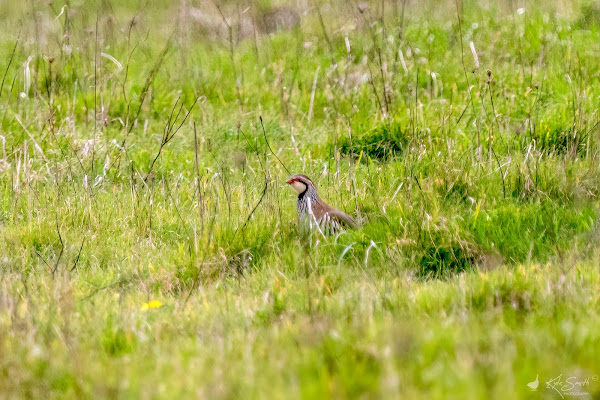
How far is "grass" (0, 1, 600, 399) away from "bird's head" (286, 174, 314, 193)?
181 mm

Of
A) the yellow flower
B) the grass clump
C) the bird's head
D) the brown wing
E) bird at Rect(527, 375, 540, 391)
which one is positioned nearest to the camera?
bird at Rect(527, 375, 540, 391)

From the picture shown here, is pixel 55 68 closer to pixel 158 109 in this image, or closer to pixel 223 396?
pixel 158 109

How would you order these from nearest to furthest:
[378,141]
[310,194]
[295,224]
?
[295,224] → [310,194] → [378,141]

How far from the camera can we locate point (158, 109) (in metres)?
7.80

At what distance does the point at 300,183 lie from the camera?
5309mm

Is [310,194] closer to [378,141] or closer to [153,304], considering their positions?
[378,141]

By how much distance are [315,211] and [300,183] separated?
1.21 feet

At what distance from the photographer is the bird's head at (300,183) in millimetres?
5293

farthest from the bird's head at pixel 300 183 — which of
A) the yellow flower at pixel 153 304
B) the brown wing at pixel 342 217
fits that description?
the yellow flower at pixel 153 304

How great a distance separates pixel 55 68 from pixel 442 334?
21.8ft
